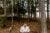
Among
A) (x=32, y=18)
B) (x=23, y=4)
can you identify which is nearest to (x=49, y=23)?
(x=32, y=18)

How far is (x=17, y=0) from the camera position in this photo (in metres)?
15.5

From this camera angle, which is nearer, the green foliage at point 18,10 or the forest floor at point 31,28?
the forest floor at point 31,28

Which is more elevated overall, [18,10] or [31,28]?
[18,10]

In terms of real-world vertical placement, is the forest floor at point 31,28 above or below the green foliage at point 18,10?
below

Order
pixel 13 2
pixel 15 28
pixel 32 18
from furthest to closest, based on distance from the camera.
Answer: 1. pixel 32 18
2. pixel 13 2
3. pixel 15 28

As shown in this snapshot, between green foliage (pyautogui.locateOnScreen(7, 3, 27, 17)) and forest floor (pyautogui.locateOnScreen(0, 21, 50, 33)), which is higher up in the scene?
green foliage (pyautogui.locateOnScreen(7, 3, 27, 17))

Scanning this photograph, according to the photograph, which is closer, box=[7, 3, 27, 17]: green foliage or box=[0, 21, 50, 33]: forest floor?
box=[0, 21, 50, 33]: forest floor

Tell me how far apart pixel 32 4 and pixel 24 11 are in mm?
928

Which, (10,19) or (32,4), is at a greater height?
(32,4)

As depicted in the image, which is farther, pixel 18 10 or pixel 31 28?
pixel 18 10

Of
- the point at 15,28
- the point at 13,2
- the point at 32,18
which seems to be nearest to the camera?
the point at 15,28

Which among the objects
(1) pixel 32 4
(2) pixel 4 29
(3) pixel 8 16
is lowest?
(2) pixel 4 29

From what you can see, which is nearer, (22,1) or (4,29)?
(4,29)

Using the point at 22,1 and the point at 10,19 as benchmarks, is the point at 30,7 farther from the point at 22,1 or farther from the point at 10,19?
the point at 10,19
